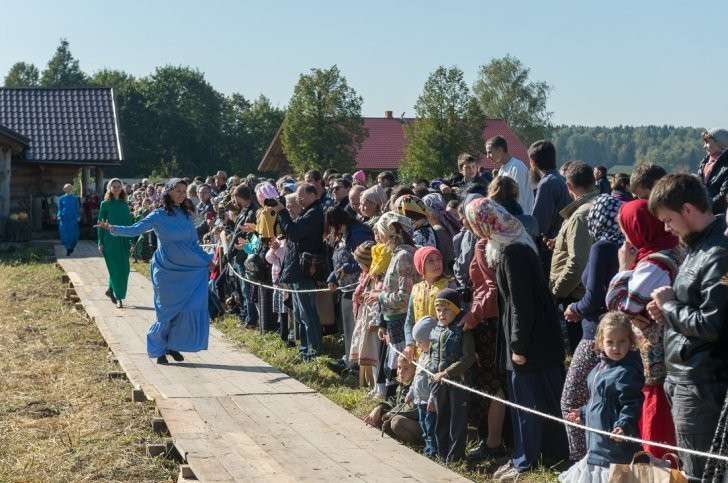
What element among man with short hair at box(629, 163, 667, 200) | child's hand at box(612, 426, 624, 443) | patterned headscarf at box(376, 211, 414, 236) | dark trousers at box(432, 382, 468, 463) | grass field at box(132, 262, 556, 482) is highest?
man with short hair at box(629, 163, 667, 200)

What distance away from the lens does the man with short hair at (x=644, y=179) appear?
7328 millimetres

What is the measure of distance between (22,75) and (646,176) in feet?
423

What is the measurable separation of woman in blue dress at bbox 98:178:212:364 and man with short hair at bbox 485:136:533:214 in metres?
3.25

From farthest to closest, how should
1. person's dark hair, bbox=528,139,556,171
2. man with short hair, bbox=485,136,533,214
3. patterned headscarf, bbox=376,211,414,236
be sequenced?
man with short hair, bbox=485,136,533,214 → person's dark hair, bbox=528,139,556,171 → patterned headscarf, bbox=376,211,414,236

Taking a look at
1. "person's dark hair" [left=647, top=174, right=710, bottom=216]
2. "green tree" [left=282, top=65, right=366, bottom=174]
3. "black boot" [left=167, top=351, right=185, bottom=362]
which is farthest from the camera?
"green tree" [left=282, top=65, right=366, bottom=174]

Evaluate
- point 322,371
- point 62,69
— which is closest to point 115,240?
point 322,371

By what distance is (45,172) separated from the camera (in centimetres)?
3659

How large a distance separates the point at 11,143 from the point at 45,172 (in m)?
4.07

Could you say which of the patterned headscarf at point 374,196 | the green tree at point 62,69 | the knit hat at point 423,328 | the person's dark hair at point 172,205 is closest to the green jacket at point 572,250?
the knit hat at point 423,328

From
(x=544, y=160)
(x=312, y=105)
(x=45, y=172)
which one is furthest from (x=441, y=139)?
(x=544, y=160)

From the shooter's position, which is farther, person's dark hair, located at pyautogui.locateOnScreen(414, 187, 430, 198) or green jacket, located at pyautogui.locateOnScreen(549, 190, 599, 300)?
person's dark hair, located at pyautogui.locateOnScreen(414, 187, 430, 198)

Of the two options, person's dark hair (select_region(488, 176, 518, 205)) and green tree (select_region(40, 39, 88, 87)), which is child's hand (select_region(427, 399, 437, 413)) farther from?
green tree (select_region(40, 39, 88, 87))

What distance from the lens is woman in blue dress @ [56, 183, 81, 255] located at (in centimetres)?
2739

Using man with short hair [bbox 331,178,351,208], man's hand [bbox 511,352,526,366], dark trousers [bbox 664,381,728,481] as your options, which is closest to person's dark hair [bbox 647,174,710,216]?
dark trousers [bbox 664,381,728,481]
